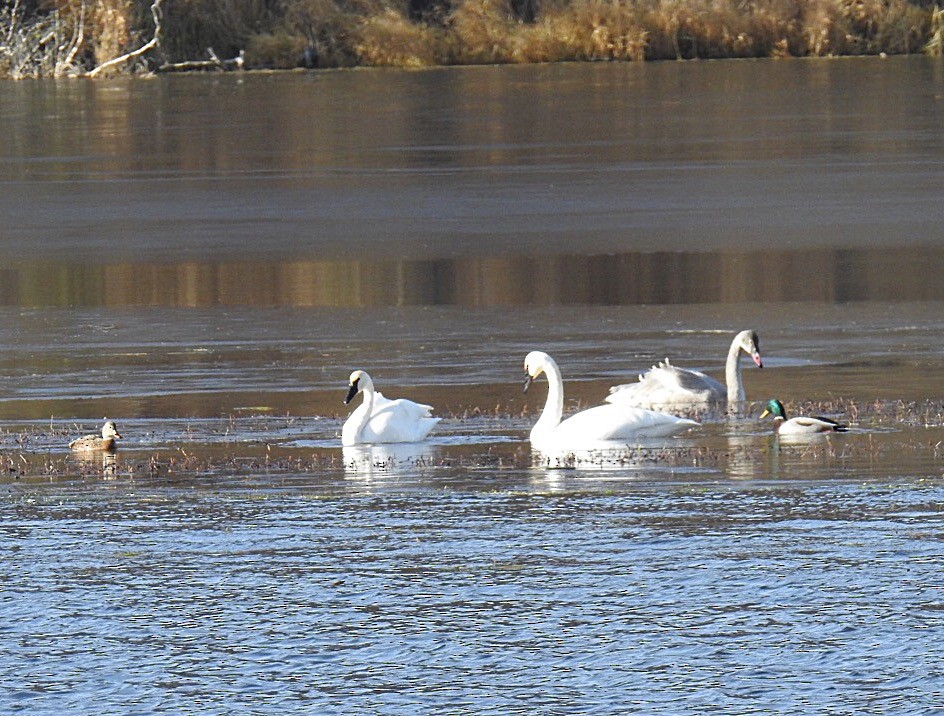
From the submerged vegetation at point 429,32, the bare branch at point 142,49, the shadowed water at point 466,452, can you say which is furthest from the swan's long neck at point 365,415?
→ the bare branch at point 142,49

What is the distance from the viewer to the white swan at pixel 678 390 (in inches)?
484

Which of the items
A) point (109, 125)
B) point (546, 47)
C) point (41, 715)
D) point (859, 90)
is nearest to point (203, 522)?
point (41, 715)

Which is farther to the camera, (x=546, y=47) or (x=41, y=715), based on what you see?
(x=546, y=47)

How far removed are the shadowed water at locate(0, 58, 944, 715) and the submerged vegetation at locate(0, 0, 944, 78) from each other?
3193 centimetres

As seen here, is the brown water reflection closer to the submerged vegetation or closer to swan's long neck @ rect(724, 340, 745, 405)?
swan's long neck @ rect(724, 340, 745, 405)

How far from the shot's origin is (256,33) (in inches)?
2589

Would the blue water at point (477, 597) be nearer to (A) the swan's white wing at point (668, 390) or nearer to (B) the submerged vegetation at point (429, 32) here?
(A) the swan's white wing at point (668, 390)

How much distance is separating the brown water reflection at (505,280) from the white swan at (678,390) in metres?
4.66

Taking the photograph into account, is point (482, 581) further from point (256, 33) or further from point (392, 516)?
point (256, 33)

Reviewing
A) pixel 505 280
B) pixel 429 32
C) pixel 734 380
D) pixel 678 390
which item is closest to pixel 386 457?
pixel 678 390

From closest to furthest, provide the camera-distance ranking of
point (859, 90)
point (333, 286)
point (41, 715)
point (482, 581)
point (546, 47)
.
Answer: point (41, 715), point (482, 581), point (333, 286), point (859, 90), point (546, 47)

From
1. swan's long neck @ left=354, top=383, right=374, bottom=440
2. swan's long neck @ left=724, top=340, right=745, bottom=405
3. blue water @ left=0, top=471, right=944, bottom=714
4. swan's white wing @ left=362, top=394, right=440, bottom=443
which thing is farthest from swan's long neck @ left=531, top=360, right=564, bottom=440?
swan's long neck @ left=724, top=340, right=745, bottom=405

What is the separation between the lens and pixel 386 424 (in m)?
11.2

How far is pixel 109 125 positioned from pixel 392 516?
3343 cm
